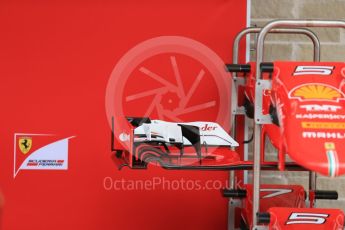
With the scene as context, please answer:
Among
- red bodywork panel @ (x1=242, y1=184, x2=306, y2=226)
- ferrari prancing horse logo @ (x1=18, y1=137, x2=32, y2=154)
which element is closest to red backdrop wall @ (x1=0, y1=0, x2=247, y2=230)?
ferrari prancing horse logo @ (x1=18, y1=137, x2=32, y2=154)

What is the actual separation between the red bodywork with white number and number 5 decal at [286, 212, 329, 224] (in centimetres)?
23

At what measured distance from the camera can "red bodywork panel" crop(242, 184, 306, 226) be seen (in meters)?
1.91

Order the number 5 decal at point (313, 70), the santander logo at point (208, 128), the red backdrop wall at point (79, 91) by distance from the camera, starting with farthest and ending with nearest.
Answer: the red backdrop wall at point (79, 91) < the santander logo at point (208, 128) < the number 5 decal at point (313, 70)

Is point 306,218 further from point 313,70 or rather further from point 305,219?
point 313,70

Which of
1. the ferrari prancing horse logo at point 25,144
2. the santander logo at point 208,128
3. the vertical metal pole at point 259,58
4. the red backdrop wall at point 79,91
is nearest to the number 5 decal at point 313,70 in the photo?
the vertical metal pole at point 259,58

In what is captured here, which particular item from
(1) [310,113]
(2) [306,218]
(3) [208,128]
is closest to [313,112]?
(1) [310,113]

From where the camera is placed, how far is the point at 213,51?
7.31 feet

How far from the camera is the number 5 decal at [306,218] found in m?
1.60

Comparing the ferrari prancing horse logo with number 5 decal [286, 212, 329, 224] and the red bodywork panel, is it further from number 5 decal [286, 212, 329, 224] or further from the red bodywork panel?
number 5 decal [286, 212, 329, 224]

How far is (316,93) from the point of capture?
1.52 metres

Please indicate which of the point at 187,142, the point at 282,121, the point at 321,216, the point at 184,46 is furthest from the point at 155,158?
the point at 184,46

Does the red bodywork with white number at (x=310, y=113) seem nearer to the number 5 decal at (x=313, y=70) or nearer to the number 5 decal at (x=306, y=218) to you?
the number 5 decal at (x=313, y=70)

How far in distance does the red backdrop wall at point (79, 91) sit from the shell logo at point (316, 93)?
0.73 m

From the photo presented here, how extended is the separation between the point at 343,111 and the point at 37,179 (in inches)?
52.8
